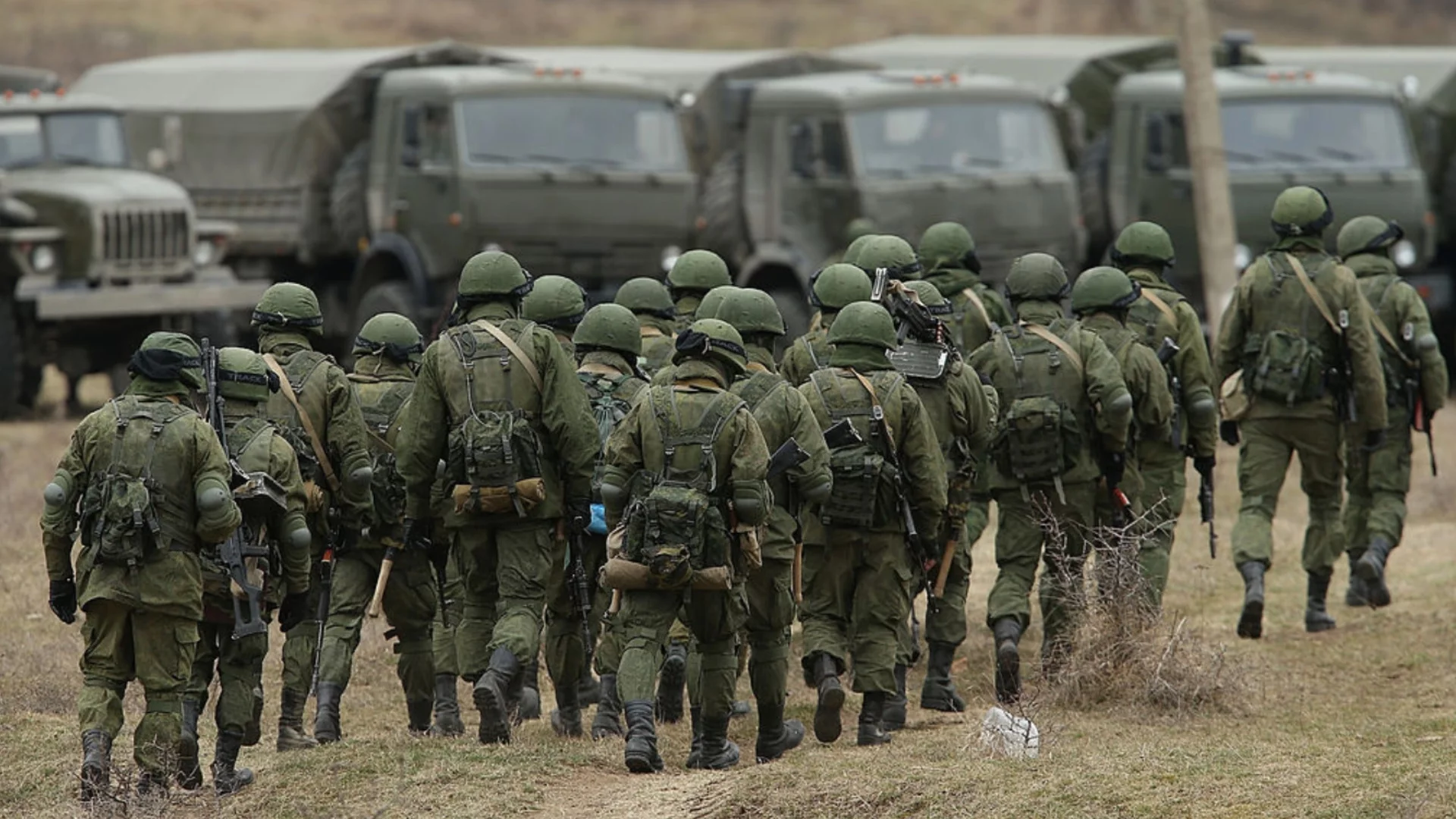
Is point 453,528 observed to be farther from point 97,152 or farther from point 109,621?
point 97,152

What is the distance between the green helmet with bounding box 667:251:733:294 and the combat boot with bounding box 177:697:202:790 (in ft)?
9.87

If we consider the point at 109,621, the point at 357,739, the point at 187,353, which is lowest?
the point at 357,739

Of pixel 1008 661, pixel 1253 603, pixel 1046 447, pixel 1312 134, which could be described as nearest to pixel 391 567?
pixel 1008 661

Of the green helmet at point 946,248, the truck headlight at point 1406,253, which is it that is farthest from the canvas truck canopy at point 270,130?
the green helmet at point 946,248

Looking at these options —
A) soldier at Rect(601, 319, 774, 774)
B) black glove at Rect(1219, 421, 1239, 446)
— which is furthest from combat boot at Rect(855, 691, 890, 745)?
black glove at Rect(1219, 421, 1239, 446)

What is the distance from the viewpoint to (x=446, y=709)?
891 centimetres

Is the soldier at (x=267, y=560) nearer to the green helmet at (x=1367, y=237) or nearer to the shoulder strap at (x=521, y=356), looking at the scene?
the shoulder strap at (x=521, y=356)

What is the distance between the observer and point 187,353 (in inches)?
291

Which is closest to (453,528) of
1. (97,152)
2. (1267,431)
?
(1267,431)

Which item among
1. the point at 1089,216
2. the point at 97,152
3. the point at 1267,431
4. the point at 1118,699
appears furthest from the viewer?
the point at 1089,216

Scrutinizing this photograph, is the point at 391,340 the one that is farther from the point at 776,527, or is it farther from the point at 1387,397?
the point at 1387,397

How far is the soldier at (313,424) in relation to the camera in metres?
8.33

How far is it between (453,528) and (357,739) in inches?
33.5

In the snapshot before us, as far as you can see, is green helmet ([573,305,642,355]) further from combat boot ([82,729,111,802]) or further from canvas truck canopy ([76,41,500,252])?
canvas truck canopy ([76,41,500,252])
